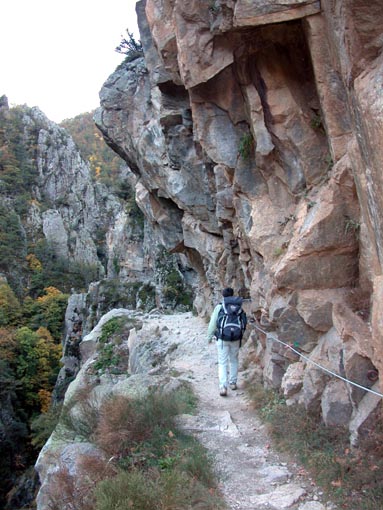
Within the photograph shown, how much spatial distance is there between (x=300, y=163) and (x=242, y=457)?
4178mm

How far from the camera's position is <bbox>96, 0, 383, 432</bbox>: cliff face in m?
4.47

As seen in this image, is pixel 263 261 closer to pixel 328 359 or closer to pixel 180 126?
pixel 328 359

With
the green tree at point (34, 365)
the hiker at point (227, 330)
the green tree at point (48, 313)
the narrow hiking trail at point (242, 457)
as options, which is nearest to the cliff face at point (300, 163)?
the hiker at point (227, 330)

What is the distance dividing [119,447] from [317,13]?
5499 millimetres

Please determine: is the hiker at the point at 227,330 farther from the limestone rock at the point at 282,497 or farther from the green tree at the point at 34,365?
the green tree at the point at 34,365

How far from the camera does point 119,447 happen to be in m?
5.18

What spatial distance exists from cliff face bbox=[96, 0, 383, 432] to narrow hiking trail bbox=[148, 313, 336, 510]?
2.25ft

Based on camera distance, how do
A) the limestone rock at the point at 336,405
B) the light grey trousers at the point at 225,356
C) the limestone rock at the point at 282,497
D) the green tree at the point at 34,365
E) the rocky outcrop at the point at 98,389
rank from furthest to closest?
1. the green tree at the point at 34,365
2. the light grey trousers at the point at 225,356
3. the rocky outcrop at the point at 98,389
4. the limestone rock at the point at 336,405
5. the limestone rock at the point at 282,497

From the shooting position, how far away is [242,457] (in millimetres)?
5352

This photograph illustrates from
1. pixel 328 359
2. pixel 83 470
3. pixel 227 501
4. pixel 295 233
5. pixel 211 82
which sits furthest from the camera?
pixel 211 82

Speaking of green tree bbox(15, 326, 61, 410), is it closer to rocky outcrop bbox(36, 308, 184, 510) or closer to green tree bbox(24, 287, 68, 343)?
green tree bbox(24, 287, 68, 343)

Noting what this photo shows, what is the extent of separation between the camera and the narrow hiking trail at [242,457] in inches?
172

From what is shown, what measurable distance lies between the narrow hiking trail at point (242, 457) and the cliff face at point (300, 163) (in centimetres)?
69

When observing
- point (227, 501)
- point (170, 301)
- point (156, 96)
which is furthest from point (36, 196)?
point (227, 501)
